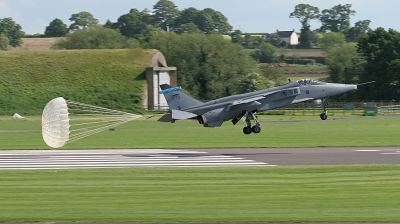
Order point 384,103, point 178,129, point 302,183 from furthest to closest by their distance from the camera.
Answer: point 384,103
point 178,129
point 302,183

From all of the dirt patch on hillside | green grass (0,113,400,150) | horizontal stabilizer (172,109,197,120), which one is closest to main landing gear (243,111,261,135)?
green grass (0,113,400,150)

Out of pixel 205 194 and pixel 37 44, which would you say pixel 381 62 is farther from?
pixel 37 44

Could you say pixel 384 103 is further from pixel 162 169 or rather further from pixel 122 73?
pixel 162 169

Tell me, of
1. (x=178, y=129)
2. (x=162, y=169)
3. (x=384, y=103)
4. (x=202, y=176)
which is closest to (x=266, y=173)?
(x=202, y=176)

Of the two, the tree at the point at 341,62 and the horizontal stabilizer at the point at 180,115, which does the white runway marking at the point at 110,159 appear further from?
the tree at the point at 341,62

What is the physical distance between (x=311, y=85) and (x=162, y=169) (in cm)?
1244

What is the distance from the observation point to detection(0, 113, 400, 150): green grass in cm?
4090

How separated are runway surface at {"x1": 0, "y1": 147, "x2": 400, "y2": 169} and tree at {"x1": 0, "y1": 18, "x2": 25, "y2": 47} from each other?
128m

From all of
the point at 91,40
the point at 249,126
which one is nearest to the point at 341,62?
the point at 91,40

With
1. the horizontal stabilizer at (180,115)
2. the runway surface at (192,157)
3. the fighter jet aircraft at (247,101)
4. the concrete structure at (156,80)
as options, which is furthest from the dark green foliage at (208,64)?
the horizontal stabilizer at (180,115)

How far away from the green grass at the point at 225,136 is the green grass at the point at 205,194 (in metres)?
12.9

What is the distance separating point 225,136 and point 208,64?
152ft

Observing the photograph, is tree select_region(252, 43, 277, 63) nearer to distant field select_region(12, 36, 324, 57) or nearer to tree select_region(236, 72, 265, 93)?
distant field select_region(12, 36, 324, 57)

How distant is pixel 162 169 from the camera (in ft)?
92.4
